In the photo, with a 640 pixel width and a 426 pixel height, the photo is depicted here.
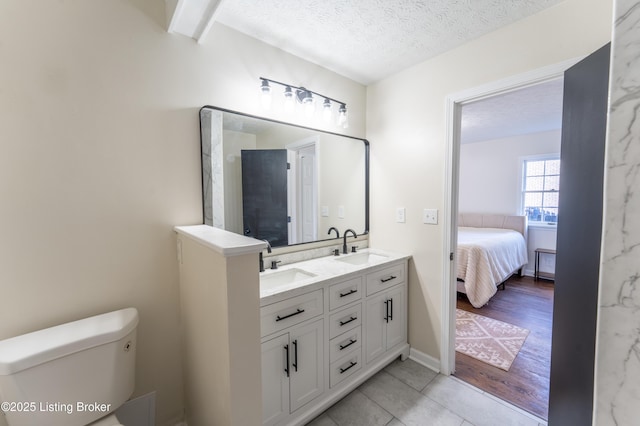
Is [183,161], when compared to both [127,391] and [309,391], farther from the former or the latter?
[309,391]

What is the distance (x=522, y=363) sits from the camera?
219cm

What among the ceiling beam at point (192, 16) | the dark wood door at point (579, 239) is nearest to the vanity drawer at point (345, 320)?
the dark wood door at point (579, 239)

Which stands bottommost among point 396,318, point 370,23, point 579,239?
point 396,318

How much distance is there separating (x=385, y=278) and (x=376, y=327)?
0.37 m

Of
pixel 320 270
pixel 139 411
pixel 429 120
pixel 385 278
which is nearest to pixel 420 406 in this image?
pixel 385 278

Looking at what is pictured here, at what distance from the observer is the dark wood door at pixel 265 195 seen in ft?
6.08

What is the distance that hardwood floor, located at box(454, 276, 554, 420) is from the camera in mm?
1817

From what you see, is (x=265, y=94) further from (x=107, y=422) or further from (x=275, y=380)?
(x=107, y=422)

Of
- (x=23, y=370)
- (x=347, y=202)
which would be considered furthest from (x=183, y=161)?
(x=347, y=202)

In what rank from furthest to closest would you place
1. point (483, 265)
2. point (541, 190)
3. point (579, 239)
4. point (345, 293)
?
point (541, 190), point (483, 265), point (345, 293), point (579, 239)

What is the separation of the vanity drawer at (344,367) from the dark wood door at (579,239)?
110 cm

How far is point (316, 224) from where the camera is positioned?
2275 millimetres

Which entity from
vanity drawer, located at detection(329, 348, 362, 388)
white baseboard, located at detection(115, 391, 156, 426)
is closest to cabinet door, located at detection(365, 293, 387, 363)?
vanity drawer, located at detection(329, 348, 362, 388)

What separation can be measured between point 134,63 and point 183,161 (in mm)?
538
